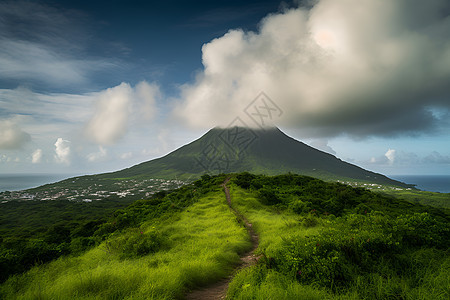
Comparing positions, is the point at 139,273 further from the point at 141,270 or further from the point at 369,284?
the point at 369,284

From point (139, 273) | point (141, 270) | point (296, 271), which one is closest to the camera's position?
point (296, 271)

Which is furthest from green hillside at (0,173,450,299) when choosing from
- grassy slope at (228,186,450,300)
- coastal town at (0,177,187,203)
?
coastal town at (0,177,187,203)

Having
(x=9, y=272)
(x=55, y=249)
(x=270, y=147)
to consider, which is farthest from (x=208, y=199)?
(x=270, y=147)

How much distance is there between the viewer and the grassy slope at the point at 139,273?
5445mm

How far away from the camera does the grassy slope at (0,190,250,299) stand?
5.45 metres

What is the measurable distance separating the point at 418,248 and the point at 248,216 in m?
15.1

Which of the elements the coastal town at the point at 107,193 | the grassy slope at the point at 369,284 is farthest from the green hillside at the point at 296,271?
the coastal town at the point at 107,193

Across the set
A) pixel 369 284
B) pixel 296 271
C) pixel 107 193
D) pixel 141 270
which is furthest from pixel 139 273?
pixel 107 193

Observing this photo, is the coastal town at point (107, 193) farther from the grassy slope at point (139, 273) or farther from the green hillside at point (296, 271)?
the green hillside at point (296, 271)

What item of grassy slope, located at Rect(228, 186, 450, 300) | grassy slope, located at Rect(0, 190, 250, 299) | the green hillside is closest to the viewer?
grassy slope, located at Rect(228, 186, 450, 300)

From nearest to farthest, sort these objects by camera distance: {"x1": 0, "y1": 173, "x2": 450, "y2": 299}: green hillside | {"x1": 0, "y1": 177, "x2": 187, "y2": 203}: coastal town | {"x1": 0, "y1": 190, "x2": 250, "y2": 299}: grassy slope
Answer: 1. {"x1": 0, "y1": 173, "x2": 450, "y2": 299}: green hillside
2. {"x1": 0, "y1": 190, "x2": 250, "y2": 299}: grassy slope
3. {"x1": 0, "y1": 177, "x2": 187, "y2": 203}: coastal town

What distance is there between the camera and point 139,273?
260 inches

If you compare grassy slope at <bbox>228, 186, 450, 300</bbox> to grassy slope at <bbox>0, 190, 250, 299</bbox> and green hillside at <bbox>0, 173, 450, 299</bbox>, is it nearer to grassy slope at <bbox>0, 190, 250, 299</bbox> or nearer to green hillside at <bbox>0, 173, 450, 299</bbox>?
green hillside at <bbox>0, 173, 450, 299</bbox>

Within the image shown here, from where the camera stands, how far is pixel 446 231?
7.60 meters
